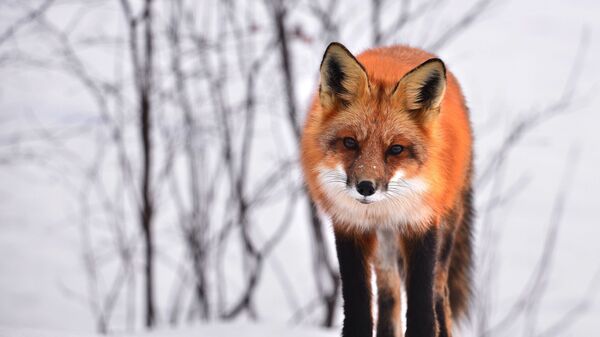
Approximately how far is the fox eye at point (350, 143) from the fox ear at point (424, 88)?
0.24m

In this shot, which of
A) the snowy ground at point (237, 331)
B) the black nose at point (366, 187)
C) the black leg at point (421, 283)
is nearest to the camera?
the black nose at point (366, 187)

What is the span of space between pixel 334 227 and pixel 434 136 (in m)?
0.53

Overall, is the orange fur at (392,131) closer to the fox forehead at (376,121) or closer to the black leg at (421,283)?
the fox forehead at (376,121)

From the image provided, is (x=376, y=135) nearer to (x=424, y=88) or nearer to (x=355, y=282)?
(x=424, y=88)

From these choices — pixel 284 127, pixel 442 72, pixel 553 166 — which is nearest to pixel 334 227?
pixel 442 72

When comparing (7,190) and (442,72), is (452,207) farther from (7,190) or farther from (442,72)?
(7,190)

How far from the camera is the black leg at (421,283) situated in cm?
285

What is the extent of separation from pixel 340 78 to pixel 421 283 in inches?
34.1

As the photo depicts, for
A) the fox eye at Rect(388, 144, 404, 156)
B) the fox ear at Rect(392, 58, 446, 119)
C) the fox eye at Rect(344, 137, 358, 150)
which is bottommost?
the fox eye at Rect(388, 144, 404, 156)

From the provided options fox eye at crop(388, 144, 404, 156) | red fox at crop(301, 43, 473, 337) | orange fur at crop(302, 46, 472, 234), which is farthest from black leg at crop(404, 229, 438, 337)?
fox eye at crop(388, 144, 404, 156)

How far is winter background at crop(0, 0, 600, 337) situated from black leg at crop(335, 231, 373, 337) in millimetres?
1114

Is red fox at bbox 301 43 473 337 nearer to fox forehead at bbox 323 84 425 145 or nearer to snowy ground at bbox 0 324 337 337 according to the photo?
fox forehead at bbox 323 84 425 145

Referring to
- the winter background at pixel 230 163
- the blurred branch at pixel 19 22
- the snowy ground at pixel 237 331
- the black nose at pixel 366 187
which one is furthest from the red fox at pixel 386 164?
the blurred branch at pixel 19 22

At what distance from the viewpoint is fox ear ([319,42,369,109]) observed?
2.58 meters
